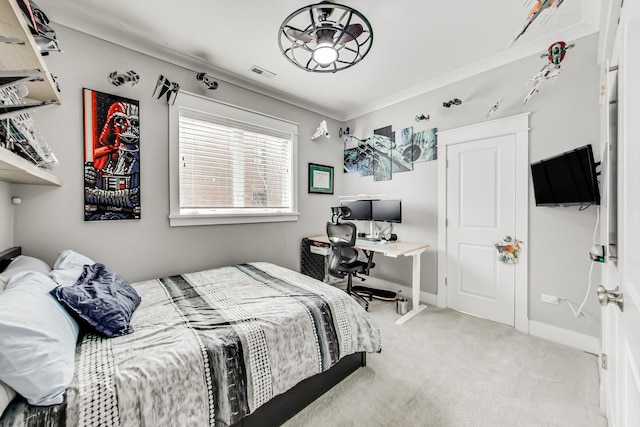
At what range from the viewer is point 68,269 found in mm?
1687

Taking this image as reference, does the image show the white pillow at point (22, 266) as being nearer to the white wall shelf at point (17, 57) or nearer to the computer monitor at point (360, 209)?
the white wall shelf at point (17, 57)

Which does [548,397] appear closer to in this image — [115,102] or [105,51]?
[115,102]

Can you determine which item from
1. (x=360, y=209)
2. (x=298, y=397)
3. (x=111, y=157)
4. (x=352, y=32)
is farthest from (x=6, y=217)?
(x=360, y=209)

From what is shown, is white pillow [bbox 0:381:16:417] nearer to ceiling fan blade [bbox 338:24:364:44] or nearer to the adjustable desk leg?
ceiling fan blade [bbox 338:24:364:44]

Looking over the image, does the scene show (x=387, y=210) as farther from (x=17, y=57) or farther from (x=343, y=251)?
(x=17, y=57)

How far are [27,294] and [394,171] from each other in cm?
353

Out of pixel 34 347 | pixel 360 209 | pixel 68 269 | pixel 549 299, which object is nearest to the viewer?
pixel 34 347

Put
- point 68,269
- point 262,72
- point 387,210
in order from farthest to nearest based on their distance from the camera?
1. point 387,210
2. point 262,72
3. point 68,269

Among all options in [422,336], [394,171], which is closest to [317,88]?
[394,171]

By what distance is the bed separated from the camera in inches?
39.2

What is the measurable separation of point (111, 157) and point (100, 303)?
1.48m

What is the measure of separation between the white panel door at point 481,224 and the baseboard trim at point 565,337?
0.66ft

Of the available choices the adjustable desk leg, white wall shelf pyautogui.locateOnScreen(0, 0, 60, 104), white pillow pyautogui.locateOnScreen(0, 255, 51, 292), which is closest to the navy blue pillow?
white pillow pyautogui.locateOnScreen(0, 255, 51, 292)

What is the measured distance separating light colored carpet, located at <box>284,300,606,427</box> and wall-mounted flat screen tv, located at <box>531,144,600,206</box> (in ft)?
4.26
